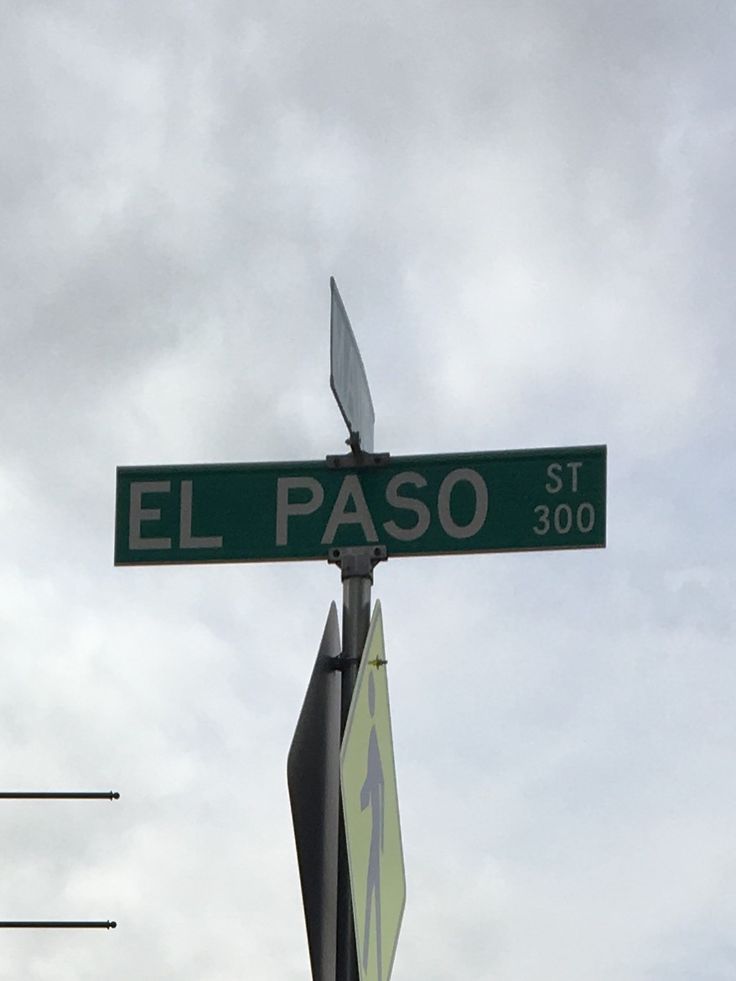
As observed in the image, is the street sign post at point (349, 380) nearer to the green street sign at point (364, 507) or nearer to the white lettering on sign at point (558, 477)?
the green street sign at point (364, 507)

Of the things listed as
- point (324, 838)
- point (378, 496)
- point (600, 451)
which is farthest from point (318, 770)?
point (600, 451)

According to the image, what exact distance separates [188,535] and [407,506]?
0.72m

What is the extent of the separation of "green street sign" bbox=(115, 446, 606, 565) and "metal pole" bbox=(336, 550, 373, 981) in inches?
4.5

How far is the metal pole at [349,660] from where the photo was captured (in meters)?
4.35

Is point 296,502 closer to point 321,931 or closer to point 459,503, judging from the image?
point 459,503

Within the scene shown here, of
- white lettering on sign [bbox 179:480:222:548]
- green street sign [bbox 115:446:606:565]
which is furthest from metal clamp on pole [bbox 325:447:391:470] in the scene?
white lettering on sign [bbox 179:480:222:548]

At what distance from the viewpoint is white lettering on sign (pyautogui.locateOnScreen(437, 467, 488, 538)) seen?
5074 millimetres

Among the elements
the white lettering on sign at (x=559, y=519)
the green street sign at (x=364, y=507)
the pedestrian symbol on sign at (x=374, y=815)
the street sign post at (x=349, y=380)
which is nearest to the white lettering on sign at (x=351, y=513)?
the green street sign at (x=364, y=507)

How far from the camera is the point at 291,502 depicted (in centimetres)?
514

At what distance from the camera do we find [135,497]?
5.19 m

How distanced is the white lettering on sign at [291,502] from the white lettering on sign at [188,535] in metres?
0.21

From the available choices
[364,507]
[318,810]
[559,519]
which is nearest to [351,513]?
[364,507]

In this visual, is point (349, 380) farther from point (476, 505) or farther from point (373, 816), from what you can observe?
point (373, 816)

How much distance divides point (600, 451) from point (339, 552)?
905 mm
